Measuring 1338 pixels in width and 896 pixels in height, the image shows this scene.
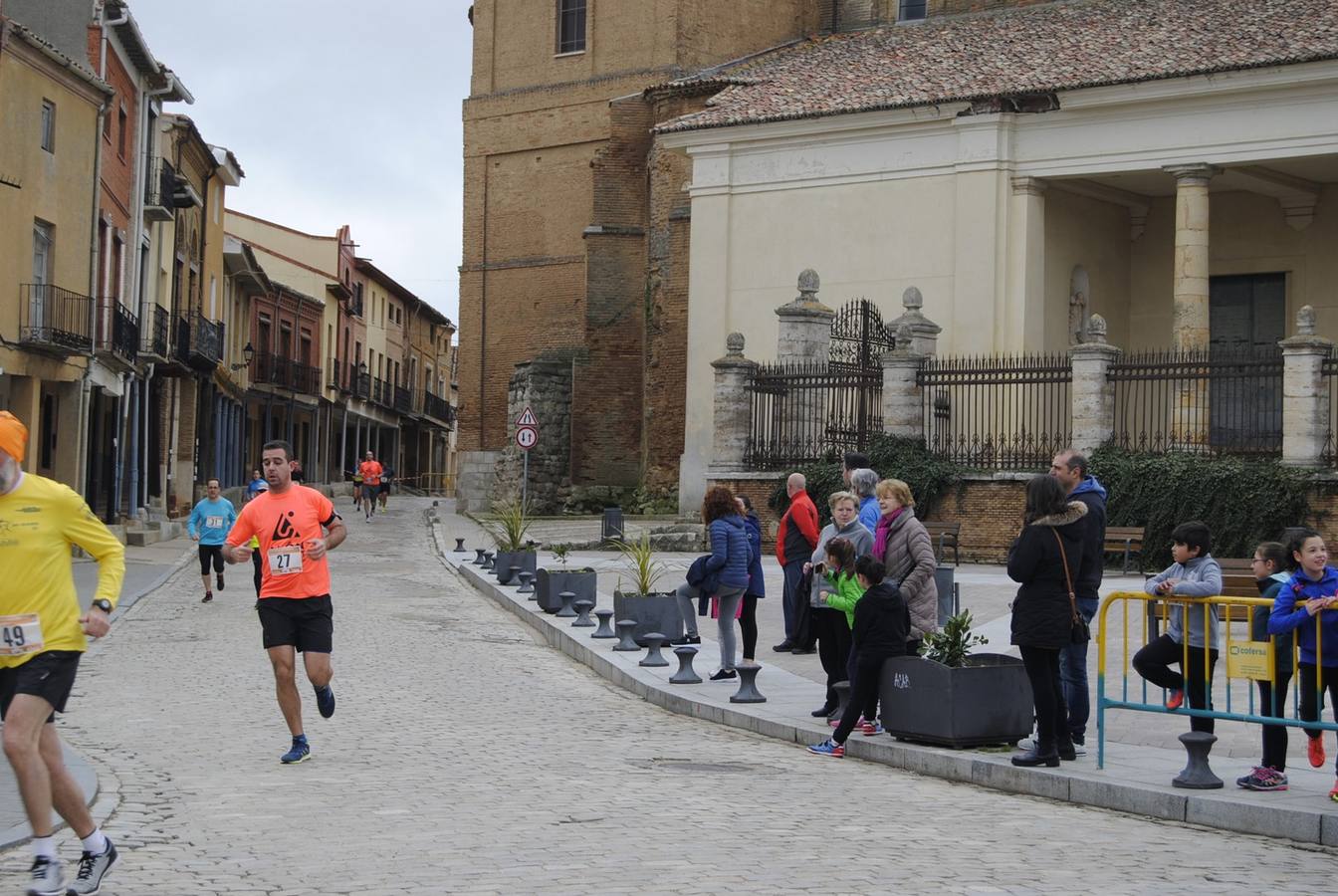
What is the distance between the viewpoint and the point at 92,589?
65.1ft

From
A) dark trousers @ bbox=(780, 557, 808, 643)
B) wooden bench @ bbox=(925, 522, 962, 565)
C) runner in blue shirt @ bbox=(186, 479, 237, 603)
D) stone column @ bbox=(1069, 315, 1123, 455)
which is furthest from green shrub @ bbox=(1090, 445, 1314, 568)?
runner in blue shirt @ bbox=(186, 479, 237, 603)

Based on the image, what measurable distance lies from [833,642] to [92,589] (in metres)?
11.8

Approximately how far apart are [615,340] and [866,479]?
93.1 ft

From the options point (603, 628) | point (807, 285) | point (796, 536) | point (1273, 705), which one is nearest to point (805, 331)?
point (807, 285)

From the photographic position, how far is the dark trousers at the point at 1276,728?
26.9ft

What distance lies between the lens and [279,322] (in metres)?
55.4

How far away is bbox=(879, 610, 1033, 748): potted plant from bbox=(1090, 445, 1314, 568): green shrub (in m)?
13.4

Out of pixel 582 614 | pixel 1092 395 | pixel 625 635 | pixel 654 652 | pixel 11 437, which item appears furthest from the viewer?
pixel 1092 395

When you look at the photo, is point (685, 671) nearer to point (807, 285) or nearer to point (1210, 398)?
point (1210, 398)

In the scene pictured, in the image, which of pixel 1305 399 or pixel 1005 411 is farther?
pixel 1005 411

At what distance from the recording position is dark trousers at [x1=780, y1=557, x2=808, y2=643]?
14.1 meters

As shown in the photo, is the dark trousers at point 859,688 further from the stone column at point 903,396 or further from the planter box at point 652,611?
the stone column at point 903,396

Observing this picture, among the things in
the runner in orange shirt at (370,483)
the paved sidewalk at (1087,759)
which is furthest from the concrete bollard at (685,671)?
the runner in orange shirt at (370,483)

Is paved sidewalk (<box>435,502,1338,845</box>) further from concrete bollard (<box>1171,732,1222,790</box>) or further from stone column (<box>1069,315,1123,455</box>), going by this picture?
stone column (<box>1069,315,1123,455</box>)
